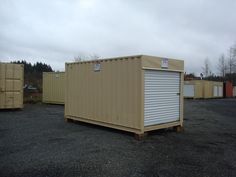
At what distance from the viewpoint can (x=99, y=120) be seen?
10148 millimetres

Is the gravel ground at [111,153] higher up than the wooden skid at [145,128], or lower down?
lower down

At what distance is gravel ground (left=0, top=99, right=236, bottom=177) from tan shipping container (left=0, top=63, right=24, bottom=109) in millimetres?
6345

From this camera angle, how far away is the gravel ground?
217 inches

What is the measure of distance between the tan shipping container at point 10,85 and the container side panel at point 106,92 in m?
5.71

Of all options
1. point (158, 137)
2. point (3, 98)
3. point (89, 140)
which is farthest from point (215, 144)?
point (3, 98)

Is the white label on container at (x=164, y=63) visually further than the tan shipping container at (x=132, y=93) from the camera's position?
Yes

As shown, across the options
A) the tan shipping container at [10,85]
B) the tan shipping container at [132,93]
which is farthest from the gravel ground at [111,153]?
the tan shipping container at [10,85]

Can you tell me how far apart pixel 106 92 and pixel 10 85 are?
27.7 feet

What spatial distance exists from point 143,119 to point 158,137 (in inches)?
32.5

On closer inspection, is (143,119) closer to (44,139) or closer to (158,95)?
(158,95)

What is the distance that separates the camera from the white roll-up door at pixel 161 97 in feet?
28.9

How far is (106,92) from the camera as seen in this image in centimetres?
981

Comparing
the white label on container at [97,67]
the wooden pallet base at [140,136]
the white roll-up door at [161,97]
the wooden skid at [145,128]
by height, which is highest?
the white label on container at [97,67]

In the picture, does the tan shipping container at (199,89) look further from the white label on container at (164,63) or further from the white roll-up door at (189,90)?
the white label on container at (164,63)
